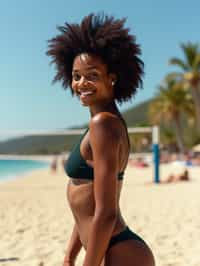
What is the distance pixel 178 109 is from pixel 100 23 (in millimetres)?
39108

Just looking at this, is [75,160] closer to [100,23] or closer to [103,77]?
[103,77]

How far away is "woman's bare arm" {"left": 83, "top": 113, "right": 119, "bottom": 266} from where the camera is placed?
138 cm

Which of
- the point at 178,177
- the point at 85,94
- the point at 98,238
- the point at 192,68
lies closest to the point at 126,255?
the point at 98,238

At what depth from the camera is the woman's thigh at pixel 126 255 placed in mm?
1487

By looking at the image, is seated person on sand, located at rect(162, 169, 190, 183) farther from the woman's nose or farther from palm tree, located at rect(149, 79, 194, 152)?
palm tree, located at rect(149, 79, 194, 152)

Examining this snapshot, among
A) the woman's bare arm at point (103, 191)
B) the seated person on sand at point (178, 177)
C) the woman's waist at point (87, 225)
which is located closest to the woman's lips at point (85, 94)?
the woman's bare arm at point (103, 191)

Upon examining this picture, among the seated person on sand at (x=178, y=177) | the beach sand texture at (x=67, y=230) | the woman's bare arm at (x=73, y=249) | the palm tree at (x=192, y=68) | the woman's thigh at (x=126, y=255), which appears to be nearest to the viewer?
the woman's thigh at (x=126, y=255)

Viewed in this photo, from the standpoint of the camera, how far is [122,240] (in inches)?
59.8

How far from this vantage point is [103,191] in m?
1.39

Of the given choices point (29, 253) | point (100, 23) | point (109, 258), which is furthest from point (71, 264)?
point (29, 253)

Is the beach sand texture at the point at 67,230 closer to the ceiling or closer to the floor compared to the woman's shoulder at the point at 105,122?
closer to the floor

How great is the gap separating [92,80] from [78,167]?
1.23 ft

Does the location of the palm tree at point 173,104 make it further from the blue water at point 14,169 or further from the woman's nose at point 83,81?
the woman's nose at point 83,81

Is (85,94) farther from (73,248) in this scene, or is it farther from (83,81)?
(73,248)
